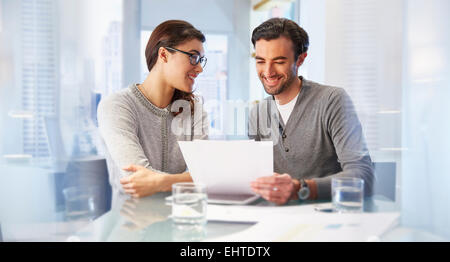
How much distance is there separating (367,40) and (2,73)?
4.83ft

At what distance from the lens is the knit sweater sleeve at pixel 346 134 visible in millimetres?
1188

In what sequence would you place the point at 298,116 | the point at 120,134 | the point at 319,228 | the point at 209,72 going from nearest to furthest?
the point at 319,228
the point at 120,134
the point at 298,116
the point at 209,72

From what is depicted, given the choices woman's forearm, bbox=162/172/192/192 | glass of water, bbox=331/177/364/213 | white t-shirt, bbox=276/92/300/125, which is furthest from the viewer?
white t-shirt, bbox=276/92/300/125

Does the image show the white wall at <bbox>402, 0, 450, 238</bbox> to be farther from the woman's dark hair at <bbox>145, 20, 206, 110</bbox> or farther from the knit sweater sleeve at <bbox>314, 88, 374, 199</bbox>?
the woman's dark hair at <bbox>145, 20, 206, 110</bbox>

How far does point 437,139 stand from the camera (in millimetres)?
1579

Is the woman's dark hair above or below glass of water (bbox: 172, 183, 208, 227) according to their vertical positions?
above

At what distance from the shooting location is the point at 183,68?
1464 mm

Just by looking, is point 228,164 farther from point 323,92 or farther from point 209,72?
point 209,72

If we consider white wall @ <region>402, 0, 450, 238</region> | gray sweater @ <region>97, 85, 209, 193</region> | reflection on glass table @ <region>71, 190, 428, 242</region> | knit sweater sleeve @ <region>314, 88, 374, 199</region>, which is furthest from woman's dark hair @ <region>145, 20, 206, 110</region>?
white wall @ <region>402, 0, 450, 238</region>

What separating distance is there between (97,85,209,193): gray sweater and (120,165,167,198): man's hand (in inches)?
9.6

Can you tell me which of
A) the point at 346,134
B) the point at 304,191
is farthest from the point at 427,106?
the point at 304,191

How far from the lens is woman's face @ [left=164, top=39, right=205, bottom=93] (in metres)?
1.43

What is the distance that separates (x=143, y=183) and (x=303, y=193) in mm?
423
